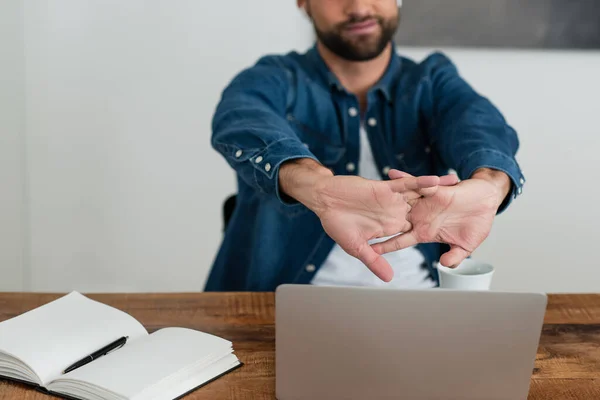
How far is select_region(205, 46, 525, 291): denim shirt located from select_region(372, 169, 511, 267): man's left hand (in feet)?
1.30

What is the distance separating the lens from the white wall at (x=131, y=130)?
2801 millimetres

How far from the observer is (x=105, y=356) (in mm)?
1195

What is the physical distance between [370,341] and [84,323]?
53 cm

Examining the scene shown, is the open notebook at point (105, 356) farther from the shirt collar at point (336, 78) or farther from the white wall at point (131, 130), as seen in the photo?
the white wall at point (131, 130)

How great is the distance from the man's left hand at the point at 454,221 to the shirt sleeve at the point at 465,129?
0.66 ft

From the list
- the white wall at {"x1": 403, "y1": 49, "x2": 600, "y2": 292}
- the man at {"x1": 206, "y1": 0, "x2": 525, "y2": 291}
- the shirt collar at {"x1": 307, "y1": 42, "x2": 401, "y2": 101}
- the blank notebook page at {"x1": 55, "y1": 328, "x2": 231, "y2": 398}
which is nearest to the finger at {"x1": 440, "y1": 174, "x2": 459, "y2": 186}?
the man at {"x1": 206, "y1": 0, "x2": 525, "y2": 291}

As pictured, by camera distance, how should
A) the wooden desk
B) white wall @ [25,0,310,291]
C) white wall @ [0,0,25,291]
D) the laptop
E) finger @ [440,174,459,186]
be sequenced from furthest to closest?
white wall @ [25,0,310,291]
white wall @ [0,0,25,291]
finger @ [440,174,459,186]
the wooden desk
the laptop

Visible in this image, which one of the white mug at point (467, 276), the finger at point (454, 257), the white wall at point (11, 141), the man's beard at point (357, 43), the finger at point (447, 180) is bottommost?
the white wall at point (11, 141)

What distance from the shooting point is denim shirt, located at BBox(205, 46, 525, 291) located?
1.86m

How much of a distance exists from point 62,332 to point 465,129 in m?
0.98

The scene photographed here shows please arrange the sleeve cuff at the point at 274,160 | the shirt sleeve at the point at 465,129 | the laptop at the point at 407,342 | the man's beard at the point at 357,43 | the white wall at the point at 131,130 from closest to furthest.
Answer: the laptop at the point at 407,342, the sleeve cuff at the point at 274,160, the shirt sleeve at the point at 465,129, the man's beard at the point at 357,43, the white wall at the point at 131,130

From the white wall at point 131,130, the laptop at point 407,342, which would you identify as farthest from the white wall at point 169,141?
the laptop at point 407,342

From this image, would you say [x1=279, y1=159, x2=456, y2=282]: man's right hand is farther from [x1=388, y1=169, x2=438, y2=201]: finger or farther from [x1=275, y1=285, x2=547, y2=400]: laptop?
[x1=275, y1=285, x2=547, y2=400]: laptop

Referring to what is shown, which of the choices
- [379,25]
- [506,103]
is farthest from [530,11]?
[379,25]
